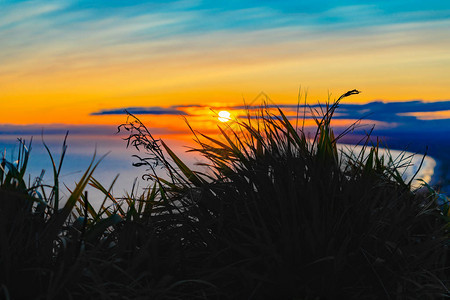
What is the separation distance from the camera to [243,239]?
420 cm

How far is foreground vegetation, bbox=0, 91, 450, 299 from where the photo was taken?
3.66 metres

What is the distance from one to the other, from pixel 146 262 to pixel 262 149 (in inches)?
51.3

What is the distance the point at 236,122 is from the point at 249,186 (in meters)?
0.76

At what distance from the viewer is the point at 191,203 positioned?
4.51 metres

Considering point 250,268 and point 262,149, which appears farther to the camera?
point 262,149

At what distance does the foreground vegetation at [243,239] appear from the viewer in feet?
12.0

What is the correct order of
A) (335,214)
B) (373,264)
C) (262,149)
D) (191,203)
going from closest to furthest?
1. (373,264)
2. (335,214)
3. (191,203)
4. (262,149)

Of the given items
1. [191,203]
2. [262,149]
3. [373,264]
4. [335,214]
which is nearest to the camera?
[373,264]

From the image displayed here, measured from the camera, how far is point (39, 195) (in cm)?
412

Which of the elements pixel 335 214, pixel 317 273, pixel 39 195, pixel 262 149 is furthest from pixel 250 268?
Answer: pixel 39 195

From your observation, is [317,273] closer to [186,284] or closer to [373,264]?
[373,264]

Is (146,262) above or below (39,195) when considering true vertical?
below

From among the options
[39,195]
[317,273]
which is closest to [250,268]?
[317,273]

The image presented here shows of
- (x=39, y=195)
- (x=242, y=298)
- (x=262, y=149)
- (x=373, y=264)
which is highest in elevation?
(x=262, y=149)
